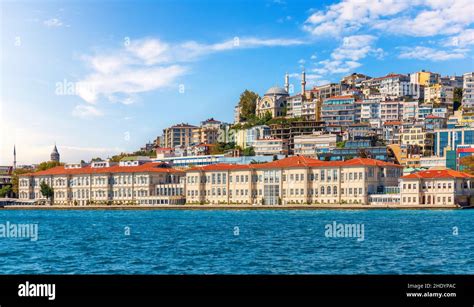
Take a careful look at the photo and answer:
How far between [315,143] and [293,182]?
1910cm

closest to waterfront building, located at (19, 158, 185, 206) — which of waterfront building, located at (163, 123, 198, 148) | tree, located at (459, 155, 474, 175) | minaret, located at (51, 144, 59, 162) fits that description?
minaret, located at (51, 144, 59, 162)

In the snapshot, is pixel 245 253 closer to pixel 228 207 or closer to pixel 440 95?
pixel 228 207

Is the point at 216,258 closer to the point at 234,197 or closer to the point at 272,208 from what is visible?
the point at 272,208

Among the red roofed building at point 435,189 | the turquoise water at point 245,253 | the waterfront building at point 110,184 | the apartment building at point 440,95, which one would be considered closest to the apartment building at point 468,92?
the apartment building at point 440,95

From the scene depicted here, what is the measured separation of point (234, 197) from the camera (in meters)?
61.8

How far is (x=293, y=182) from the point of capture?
58.8m

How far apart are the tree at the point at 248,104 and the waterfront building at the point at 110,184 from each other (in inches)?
1010

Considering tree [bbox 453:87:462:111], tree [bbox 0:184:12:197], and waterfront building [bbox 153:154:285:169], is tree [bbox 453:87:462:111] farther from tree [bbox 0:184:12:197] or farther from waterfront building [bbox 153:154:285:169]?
tree [bbox 0:184:12:197]

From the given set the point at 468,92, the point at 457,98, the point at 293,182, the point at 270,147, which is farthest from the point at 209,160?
the point at 457,98

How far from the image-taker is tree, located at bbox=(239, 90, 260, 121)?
97.7 m

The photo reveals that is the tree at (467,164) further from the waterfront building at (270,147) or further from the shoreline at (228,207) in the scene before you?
the waterfront building at (270,147)

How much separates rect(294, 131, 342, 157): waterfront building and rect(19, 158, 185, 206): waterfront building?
15.2m

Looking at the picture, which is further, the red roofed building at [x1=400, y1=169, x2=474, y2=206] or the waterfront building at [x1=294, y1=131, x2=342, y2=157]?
the waterfront building at [x1=294, y1=131, x2=342, y2=157]
